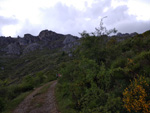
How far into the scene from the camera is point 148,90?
4.45 meters

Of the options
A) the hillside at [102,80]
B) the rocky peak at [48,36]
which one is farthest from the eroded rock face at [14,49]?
the hillside at [102,80]

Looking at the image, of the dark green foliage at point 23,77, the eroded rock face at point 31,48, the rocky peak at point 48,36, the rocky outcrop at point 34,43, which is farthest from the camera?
the rocky peak at point 48,36

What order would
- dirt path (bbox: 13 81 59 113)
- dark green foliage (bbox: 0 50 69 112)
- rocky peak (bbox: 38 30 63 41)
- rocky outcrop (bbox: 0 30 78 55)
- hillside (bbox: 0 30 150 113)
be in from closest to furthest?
hillside (bbox: 0 30 150 113), dirt path (bbox: 13 81 59 113), dark green foliage (bbox: 0 50 69 112), rocky outcrop (bbox: 0 30 78 55), rocky peak (bbox: 38 30 63 41)

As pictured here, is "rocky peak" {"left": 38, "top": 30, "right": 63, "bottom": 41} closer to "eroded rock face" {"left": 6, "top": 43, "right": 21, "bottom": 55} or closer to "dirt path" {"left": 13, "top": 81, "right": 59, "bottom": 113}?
"eroded rock face" {"left": 6, "top": 43, "right": 21, "bottom": 55}

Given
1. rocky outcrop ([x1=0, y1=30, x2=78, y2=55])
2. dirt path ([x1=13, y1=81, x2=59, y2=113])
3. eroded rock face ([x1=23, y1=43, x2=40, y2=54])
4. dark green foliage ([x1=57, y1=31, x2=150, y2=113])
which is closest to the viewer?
dark green foliage ([x1=57, y1=31, x2=150, y2=113])

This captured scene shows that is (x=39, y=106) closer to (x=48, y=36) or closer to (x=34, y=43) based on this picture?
(x=34, y=43)

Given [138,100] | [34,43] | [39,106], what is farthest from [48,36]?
[138,100]

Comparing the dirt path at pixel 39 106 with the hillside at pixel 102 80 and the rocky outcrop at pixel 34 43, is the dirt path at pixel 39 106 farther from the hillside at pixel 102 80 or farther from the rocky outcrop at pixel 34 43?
the rocky outcrop at pixel 34 43

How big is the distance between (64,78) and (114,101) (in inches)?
269

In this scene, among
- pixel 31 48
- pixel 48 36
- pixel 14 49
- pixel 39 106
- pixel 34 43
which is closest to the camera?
pixel 39 106

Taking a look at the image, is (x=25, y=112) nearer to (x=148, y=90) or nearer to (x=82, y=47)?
(x=82, y=47)

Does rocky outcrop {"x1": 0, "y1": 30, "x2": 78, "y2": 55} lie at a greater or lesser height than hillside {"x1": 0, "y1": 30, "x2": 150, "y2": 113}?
greater

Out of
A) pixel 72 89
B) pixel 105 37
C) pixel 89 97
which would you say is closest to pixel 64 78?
pixel 72 89

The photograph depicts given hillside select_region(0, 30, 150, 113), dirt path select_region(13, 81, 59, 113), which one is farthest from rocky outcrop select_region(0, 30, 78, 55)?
hillside select_region(0, 30, 150, 113)
